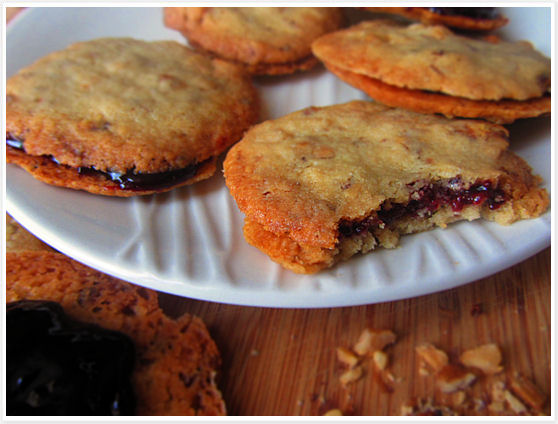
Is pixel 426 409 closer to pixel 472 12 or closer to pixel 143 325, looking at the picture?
pixel 143 325

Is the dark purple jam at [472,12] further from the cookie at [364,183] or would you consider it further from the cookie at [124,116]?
the cookie at [124,116]

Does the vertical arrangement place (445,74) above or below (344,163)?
above

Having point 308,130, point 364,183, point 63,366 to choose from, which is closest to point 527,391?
point 364,183

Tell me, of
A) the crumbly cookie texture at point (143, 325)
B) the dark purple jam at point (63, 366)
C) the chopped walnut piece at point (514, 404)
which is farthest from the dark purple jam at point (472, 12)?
the dark purple jam at point (63, 366)

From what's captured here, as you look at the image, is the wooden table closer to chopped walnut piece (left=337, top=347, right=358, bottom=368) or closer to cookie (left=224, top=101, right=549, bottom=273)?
chopped walnut piece (left=337, top=347, right=358, bottom=368)

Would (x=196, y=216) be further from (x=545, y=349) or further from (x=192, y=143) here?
(x=545, y=349)

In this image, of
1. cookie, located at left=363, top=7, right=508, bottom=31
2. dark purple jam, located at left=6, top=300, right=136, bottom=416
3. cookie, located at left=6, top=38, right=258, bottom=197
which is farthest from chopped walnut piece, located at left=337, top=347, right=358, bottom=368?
cookie, located at left=363, top=7, right=508, bottom=31

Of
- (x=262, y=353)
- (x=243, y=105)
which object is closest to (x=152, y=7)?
(x=243, y=105)
